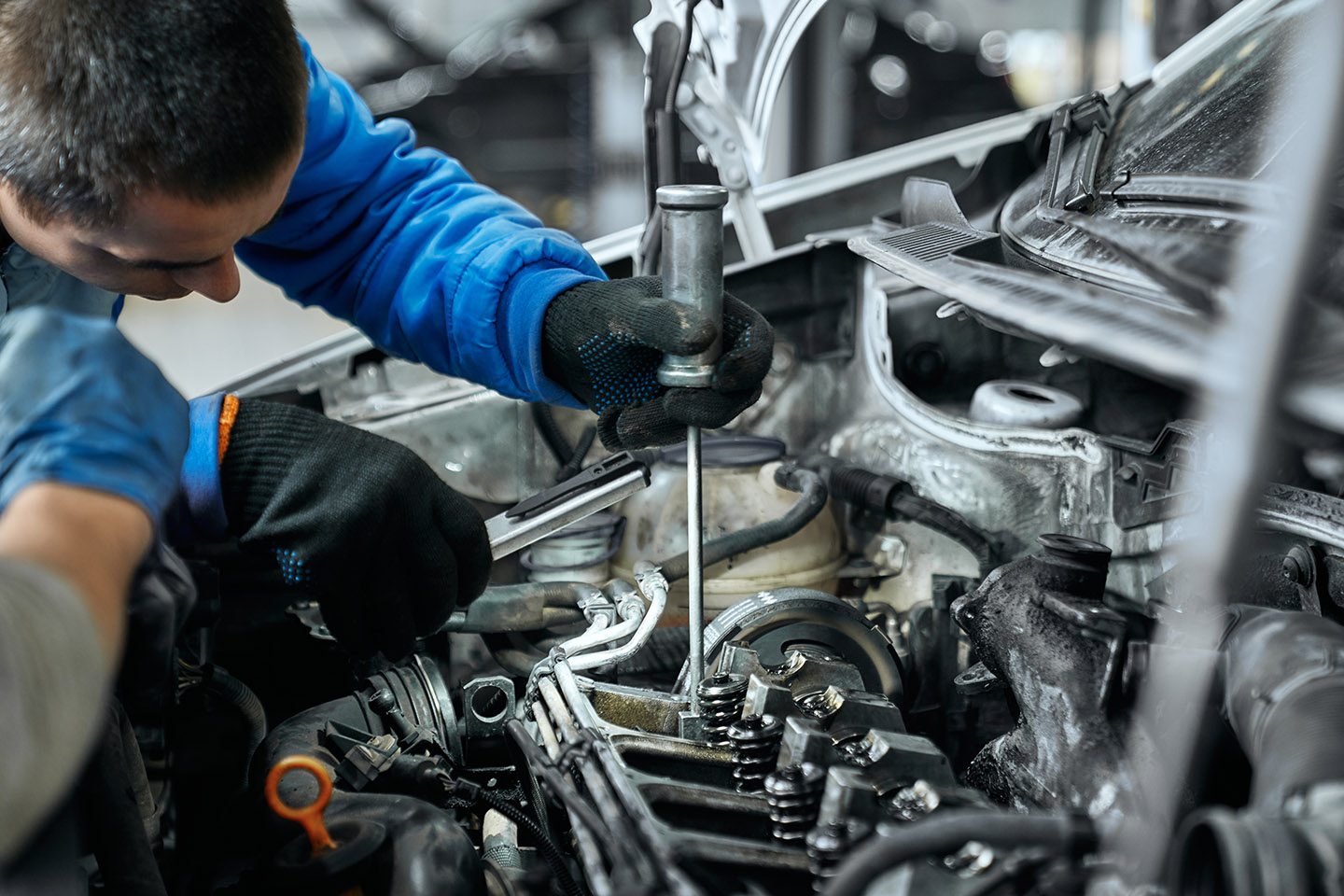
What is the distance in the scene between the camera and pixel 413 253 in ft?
5.08

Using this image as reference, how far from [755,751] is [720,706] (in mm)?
A: 86

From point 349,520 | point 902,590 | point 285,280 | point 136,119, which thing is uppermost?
point 136,119

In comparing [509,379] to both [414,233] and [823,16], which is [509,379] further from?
[823,16]

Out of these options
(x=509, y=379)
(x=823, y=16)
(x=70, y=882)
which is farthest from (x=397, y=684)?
(x=823, y=16)

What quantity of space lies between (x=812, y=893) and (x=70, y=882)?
56 centimetres

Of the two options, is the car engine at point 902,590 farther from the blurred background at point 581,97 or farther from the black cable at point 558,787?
the blurred background at point 581,97

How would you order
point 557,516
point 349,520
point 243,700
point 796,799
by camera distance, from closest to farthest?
point 796,799, point 349,520, point 243,700, point 557,516

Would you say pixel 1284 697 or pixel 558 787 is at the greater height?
pixel 1284 697

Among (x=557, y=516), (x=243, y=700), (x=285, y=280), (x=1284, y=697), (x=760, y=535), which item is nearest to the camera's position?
(x=1284, y=697)

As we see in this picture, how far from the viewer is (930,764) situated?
95 centimetres

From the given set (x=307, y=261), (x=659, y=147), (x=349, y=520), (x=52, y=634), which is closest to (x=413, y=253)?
(x=307, y=261)

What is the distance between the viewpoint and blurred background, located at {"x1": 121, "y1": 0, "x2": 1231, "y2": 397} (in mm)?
5719

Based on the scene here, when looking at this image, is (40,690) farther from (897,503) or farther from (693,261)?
(897,503)

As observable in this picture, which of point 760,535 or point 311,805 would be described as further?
point 760,535
